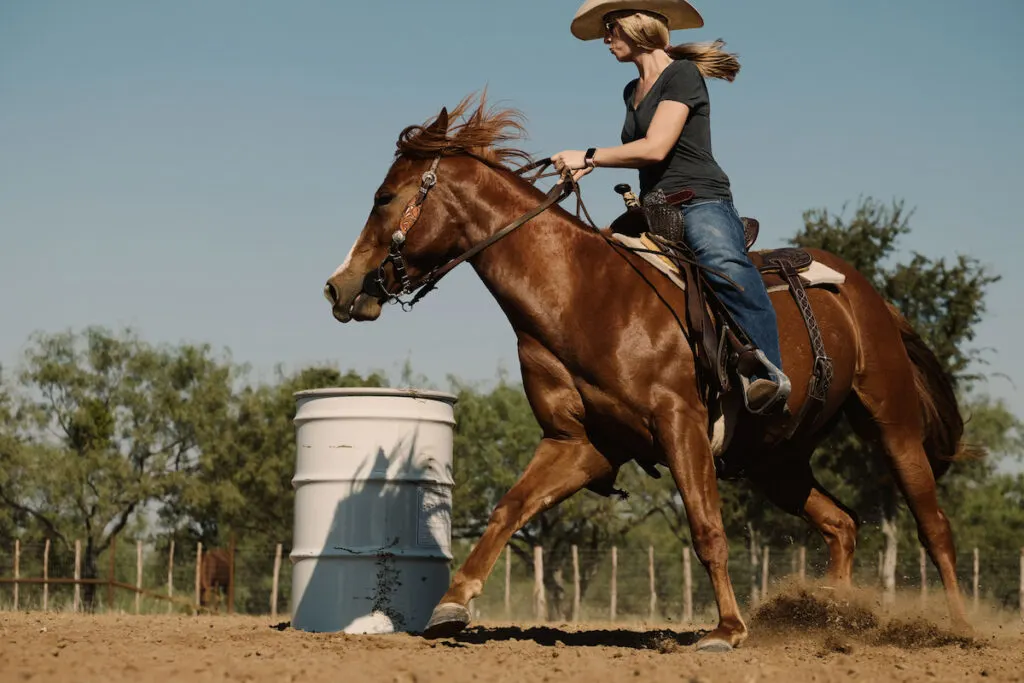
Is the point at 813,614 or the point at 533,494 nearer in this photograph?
the point at 533,494

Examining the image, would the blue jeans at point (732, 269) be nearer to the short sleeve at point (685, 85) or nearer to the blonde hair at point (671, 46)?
the short sleeve at point (685, 85)

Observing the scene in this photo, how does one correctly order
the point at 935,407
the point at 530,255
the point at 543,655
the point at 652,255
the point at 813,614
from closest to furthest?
the point at 543,655
the point at 530,255
the point at 652,255
the point at 813,614
the point at 935,407

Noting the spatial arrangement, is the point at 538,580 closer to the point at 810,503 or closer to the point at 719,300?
the point at 810,503

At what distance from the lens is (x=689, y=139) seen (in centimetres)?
702

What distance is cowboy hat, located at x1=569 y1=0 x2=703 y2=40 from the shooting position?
7.08 metres

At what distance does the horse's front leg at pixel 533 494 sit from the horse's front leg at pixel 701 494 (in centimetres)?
55

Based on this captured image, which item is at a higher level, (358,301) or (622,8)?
(622,8)

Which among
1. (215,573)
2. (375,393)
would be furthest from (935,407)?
(215,573)

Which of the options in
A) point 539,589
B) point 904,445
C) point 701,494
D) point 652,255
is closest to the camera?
point 701,494

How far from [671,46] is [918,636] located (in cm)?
385

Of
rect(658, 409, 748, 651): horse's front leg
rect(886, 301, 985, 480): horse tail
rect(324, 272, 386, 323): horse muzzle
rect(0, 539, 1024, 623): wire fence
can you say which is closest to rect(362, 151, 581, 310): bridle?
rect(324, 272, 386, 323): horse muzzle

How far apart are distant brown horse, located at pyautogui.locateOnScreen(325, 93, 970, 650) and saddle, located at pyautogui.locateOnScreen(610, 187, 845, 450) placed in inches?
2.9

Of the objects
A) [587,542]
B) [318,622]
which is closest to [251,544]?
[587,542]

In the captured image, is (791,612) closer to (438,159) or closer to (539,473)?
(539,473)
